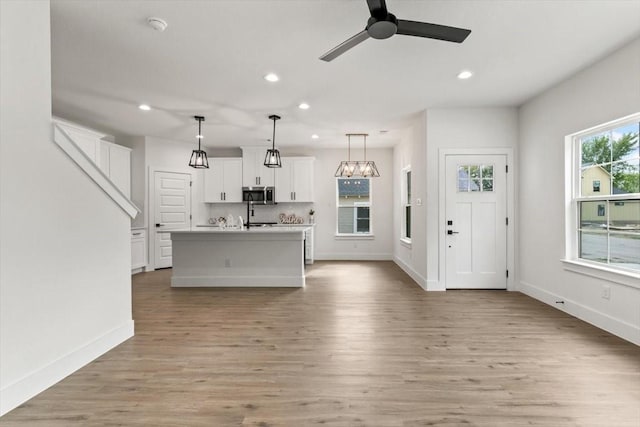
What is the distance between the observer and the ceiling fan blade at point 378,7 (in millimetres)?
1930

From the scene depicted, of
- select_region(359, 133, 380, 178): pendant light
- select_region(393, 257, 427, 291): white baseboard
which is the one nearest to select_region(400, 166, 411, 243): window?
select_region(393, 257, 427, 291): white baseboard

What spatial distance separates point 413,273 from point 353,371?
356 centimetres

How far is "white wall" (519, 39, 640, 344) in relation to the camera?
292 centimetres

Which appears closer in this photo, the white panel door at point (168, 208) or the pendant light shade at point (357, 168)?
the white panel door at point (168, 208)

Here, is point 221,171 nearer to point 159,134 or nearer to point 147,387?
point 159,134

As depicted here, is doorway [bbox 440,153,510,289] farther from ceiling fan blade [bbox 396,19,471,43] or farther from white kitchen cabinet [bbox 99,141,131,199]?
white kitchen cabinet [bbox 99,141,131,199]

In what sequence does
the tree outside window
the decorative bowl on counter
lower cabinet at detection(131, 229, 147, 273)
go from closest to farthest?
the tree outside window, lower cabinet at detection(131, 229, 147, 273), the decorative bowl on counter

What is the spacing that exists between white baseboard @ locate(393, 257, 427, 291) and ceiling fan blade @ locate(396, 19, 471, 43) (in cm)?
356

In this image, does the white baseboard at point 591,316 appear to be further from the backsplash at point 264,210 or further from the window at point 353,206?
the backsplash at point 264,210

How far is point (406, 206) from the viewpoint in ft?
21.8

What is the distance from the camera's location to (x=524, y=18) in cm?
252

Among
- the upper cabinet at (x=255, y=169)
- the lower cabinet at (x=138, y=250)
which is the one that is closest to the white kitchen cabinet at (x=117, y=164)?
the lower cabinet at (x=138, y=250)

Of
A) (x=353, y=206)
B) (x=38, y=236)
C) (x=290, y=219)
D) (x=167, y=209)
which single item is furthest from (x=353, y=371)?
(x=167, y=209)

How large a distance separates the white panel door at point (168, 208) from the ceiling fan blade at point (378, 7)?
5.96m
